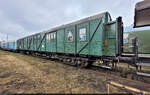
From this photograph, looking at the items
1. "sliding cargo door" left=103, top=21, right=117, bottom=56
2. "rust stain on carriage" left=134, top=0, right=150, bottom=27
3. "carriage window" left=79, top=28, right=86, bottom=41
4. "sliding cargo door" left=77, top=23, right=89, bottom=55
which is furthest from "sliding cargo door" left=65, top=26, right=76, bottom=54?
"rust stain on carriage" left=134, top=0, right=150, bottom=27

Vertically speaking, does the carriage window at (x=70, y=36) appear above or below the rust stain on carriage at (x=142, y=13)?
below

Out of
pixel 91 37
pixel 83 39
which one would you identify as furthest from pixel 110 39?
pixel 83 39

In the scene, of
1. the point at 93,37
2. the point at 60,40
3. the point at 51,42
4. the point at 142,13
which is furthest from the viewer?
the point at 51,42

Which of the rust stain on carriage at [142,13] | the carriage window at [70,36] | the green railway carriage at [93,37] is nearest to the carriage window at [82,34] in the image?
the green railway carriage at [93,37]

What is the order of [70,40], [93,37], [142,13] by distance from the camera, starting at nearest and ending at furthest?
[142,13], [93,37], [70,40]

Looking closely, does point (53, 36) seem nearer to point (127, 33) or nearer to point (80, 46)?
point (80, 46)

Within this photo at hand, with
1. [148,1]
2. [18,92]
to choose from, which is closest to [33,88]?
[18,92]

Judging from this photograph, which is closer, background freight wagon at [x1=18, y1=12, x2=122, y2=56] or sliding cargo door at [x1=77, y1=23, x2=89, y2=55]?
background freight wagon at [x1=18, y1=12, x2=122, y2=56]

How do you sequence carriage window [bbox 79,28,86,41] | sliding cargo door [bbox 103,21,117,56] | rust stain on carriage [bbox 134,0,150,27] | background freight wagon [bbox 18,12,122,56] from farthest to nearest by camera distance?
carriage window [bbox 79,28,86,41] < background freight wagon [bbox 18,12,122,56] < sliding cargo door [bbox 103,21,117,56] < rust stain on carriage [bbox 134,0,150,27]

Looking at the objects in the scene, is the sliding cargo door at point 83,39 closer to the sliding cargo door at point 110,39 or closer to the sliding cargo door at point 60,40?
the sliding cargo door at point 110,39

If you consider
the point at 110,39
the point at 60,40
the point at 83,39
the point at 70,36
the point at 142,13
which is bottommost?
the point at 110,39

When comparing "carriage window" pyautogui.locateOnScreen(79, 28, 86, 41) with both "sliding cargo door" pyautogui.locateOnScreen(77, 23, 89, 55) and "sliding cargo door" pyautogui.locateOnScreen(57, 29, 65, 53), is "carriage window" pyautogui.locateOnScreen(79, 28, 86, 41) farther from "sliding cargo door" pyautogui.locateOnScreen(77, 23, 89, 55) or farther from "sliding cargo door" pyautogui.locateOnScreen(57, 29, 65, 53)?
"sliding cargo door" pyautogui.locateOnScreen(57, 29, 65, 53)

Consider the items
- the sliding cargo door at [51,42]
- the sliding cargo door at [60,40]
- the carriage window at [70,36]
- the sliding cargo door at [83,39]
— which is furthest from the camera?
the sliding cargo door at [51,42]

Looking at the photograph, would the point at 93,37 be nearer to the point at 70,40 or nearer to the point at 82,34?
the point at 82,34
